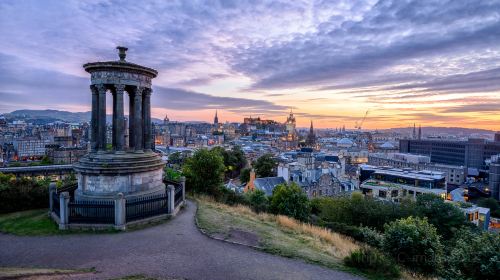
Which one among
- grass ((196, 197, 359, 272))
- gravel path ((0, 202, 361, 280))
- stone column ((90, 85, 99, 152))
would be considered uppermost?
stone column ((90, 85, 99, 152))

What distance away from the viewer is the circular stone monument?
16266 mm

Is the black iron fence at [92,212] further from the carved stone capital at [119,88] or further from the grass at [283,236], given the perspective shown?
the carved stone capital at [119,88]

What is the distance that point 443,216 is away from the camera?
1522 inches

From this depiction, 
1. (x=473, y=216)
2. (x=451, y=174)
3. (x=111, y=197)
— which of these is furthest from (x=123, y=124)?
(x=451, y=174)

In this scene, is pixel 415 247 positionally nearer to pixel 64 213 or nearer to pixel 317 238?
pixel 317 238

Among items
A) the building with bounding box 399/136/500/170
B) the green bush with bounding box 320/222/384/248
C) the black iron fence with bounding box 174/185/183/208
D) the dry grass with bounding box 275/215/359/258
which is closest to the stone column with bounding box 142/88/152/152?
the black iron fence with bounding box 174/185/183/208

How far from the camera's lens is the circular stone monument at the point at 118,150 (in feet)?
53.4

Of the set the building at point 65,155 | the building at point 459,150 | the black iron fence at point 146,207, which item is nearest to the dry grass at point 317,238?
the black iron fence at point 146,207

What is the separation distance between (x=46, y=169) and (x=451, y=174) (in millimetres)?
126741

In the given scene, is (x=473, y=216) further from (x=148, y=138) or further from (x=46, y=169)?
(x=46, y=169)

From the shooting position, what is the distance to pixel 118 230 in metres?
14.0

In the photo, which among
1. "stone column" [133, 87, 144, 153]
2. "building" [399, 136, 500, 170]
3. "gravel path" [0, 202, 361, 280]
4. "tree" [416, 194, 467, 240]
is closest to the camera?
"gravel path" [0, 202, 361, 280]

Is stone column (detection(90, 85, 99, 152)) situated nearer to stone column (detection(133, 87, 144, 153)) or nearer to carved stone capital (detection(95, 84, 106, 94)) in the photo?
carved stone capital (detection(95, 84, 106, 94))

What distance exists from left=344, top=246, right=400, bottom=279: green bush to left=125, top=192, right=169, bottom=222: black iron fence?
916 cm
